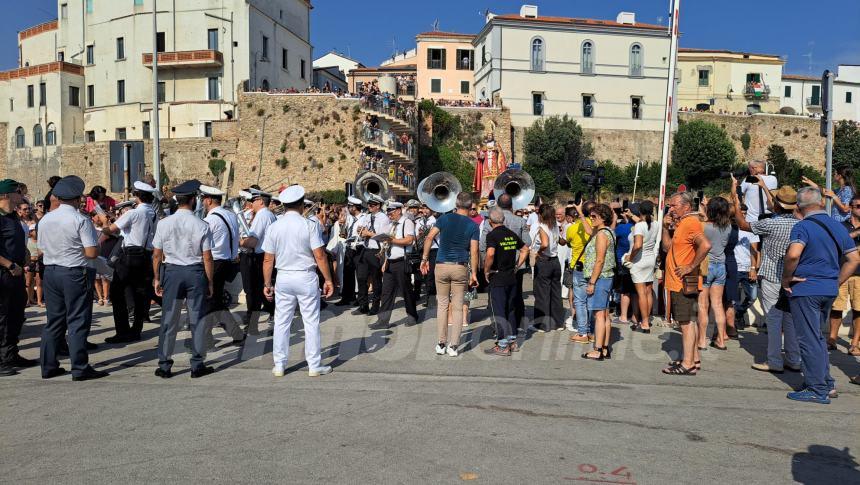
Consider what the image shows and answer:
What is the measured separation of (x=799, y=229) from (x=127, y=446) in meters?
6.17

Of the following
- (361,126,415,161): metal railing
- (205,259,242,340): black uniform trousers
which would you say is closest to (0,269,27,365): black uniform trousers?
(205,259,242,340): black uniform trousers

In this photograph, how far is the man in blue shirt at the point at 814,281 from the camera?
656 cm

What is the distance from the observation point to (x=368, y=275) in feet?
37.6

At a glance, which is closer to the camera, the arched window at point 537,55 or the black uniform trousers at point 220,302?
the black uniform trousers at point 220,302

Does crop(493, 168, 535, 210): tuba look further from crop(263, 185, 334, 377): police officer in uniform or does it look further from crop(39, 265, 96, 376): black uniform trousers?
crop(39, 265, 96, 376): black uniform trousers

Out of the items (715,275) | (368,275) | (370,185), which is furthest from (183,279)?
(370,185)

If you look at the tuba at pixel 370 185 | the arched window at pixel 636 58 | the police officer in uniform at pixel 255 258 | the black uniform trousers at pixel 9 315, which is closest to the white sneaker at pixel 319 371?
the police officer in uniform at pixel 255 258

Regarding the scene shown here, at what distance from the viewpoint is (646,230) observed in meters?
10.2

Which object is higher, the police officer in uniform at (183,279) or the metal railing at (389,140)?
the metal railing at (389,140)

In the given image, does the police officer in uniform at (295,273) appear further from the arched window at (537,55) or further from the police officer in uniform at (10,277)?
the arched window at (537,55)

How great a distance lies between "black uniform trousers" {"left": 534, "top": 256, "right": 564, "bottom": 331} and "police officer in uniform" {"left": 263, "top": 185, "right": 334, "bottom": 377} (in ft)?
13.3

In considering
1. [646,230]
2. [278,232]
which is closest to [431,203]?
[646,230]

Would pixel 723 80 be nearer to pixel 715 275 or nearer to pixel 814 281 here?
pixel 715 275

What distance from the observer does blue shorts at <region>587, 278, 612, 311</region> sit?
8148mm
